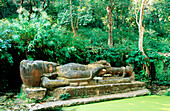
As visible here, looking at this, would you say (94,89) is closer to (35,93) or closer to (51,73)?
(51,73)

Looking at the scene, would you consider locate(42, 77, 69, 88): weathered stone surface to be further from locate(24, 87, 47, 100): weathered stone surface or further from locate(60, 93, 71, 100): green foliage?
locate(60, 93, 71, 100): green foliage

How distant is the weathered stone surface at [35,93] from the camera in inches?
149

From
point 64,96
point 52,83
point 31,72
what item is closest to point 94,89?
point 64,96

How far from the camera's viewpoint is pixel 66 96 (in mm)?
4094

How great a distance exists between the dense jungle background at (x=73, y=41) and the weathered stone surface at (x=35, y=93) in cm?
150

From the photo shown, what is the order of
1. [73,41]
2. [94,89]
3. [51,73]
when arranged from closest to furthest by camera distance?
1. [51,73]
2. [94,89]
3. [73,41]

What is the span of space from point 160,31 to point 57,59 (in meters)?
10.1

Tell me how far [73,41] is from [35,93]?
12.1 feet

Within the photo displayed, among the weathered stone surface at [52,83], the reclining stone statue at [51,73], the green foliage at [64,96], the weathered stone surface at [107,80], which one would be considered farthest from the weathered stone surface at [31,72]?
the weathered stone surface at [107,80]

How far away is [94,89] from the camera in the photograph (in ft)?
15.2

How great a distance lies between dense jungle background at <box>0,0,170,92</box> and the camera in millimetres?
5238

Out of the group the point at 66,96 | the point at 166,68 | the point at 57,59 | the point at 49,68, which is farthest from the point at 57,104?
the point at 166,68

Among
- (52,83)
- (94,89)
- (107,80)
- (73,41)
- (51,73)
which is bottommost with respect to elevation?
(94,89)

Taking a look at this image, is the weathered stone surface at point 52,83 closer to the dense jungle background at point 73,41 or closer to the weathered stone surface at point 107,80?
the weathered stone surface at point 107,80
